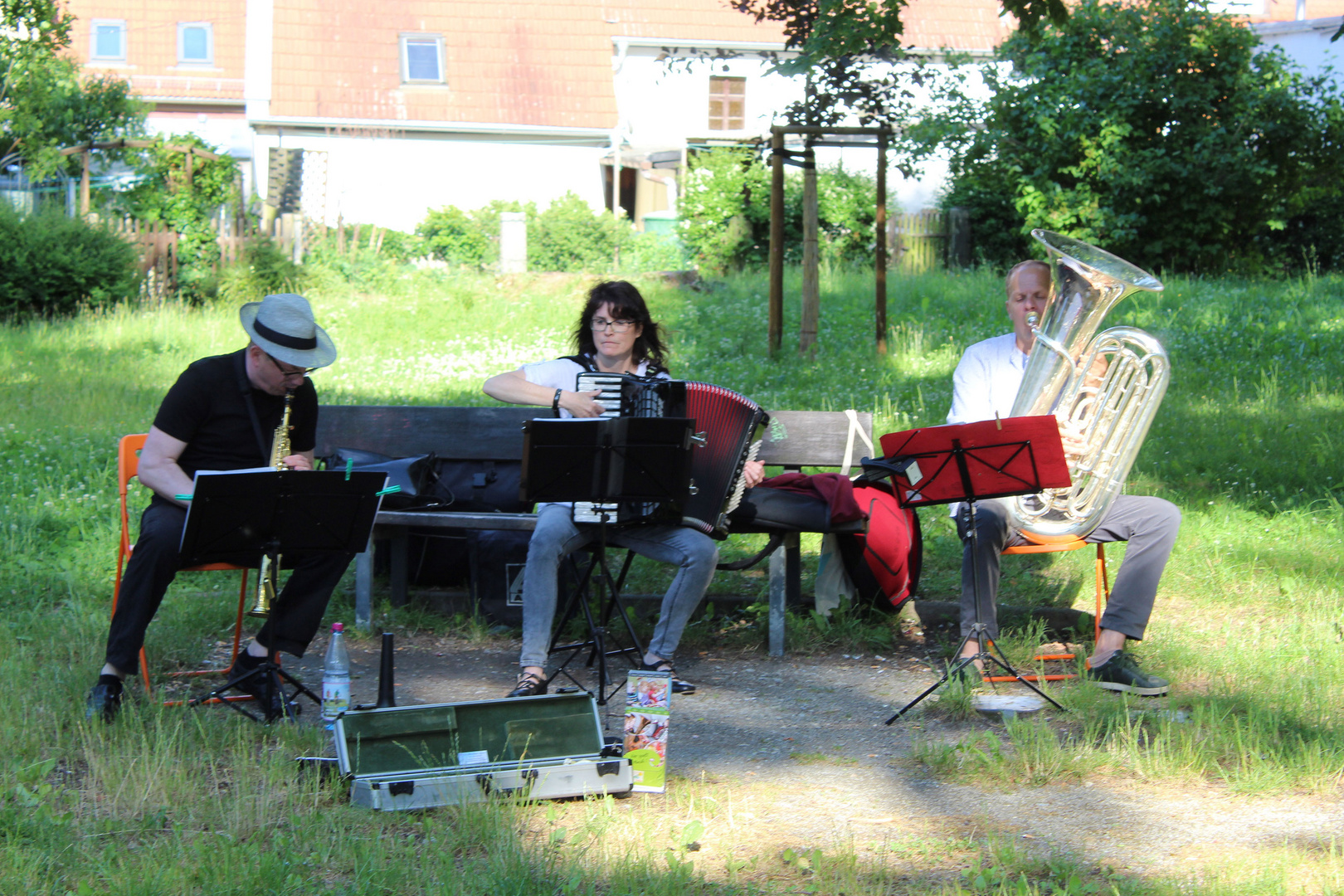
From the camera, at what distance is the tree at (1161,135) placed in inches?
598

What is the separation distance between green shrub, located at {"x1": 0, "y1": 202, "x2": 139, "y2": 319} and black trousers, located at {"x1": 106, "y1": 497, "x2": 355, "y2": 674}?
10.2m

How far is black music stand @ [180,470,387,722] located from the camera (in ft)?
13.1

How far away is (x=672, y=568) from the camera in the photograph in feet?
20.5

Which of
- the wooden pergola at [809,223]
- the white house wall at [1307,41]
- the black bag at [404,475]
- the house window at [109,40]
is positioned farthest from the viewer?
the house window at [109,40]

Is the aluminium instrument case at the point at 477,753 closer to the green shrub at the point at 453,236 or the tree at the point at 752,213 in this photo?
the tree at the point at 752,213

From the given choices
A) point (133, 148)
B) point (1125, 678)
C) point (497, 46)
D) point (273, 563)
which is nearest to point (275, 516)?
point (273, 563)

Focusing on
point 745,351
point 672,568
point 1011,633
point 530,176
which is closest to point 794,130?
point 745,351

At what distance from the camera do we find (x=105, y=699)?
420 cm

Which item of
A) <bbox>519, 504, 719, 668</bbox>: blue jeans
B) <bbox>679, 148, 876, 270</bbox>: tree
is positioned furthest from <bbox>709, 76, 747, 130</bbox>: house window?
<bbox>519, 504, 719, 668</bbox>: blue jeans

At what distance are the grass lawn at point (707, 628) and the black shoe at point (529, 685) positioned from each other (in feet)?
2.43

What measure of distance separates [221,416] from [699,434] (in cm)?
181

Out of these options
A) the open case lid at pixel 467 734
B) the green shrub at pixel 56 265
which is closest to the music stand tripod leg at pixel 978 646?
the open case lid at pixel 467 734

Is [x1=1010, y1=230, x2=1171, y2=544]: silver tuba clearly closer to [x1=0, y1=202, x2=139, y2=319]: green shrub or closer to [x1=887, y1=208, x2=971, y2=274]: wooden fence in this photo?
[x1=0, y1=202, x2=139, y2=319]: green shrub

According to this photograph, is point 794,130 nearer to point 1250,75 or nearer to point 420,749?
point 420,749
